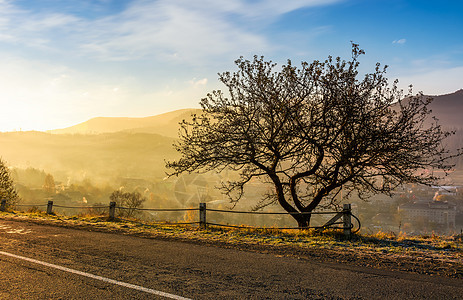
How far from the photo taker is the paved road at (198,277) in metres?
5.23

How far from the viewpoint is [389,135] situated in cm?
1317

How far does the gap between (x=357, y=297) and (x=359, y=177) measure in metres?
10.0

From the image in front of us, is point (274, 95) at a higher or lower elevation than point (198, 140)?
higher

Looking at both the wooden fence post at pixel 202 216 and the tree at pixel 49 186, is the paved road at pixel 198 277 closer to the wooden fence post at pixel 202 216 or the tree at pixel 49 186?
the wooden fence post at pixel 202 216

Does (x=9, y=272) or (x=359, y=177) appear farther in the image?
(x=359, y=177)

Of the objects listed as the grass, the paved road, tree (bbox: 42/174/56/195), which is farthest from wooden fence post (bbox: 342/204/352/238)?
tree (bbox: 42/174/56/195)

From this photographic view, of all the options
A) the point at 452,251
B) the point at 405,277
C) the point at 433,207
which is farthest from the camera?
the point at 433,207

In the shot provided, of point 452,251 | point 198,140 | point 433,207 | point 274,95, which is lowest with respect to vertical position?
point 433,207

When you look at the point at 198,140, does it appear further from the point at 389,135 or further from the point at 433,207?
the point at 433,207

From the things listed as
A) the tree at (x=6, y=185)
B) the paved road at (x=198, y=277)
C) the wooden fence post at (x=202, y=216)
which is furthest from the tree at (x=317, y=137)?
the tree at (x=6, y=185)

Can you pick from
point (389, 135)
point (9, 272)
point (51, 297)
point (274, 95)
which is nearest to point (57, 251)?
point (9, 272)

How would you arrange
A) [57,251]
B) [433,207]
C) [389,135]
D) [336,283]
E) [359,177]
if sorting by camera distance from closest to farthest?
[336,283]
[57,251]
[389,135]
[359,177]
[433,207]

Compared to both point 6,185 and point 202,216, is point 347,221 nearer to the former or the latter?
point 202,216

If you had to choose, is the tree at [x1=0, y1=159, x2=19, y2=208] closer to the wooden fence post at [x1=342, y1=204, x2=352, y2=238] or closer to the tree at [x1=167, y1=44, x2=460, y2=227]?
the tree at [x1=167, y1=44, x2=460, y2=227]
